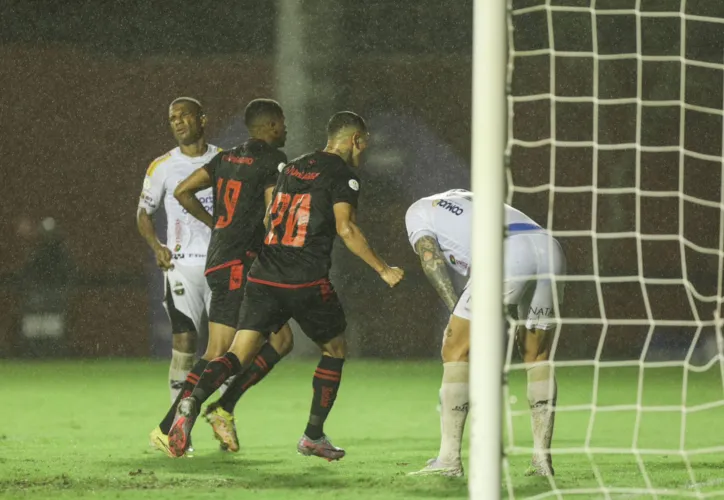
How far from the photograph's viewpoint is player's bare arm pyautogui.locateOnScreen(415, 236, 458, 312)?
19.4 ft

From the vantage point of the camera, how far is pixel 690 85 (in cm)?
1644

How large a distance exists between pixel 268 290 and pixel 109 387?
185 inches

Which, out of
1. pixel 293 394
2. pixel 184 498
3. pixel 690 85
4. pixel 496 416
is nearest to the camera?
pixel 496 416

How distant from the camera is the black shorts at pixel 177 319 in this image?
298 inches

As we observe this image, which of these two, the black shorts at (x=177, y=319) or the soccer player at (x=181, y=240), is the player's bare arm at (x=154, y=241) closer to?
the soccer player at (x=181, y=240)

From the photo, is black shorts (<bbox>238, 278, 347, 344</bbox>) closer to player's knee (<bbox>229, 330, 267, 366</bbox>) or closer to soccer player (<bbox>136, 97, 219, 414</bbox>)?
player's knee (<bbox>229, 330, 267, 366</bbox>)

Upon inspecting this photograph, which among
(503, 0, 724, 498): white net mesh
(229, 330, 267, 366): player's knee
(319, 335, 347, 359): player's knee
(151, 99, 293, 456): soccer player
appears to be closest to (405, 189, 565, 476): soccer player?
(319, 335, 347, 359): player's knee

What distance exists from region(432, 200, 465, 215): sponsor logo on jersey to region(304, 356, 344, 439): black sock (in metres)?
1.06

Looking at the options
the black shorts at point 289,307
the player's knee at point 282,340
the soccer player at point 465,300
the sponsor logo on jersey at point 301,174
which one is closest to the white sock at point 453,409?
the soccer player at point 465,300

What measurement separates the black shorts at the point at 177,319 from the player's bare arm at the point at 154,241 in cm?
14

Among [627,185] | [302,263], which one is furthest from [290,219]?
[627,185]

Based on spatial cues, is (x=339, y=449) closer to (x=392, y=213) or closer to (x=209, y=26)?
(x=392, y=213)

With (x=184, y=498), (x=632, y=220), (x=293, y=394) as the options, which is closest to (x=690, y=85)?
(x=632, y=220)

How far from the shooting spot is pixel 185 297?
7559mm
